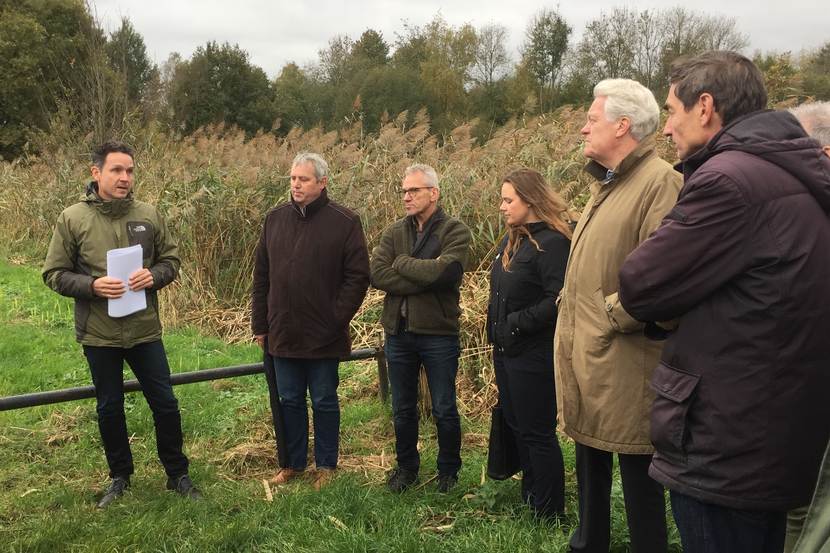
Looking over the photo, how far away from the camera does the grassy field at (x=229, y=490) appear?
3.62 metres

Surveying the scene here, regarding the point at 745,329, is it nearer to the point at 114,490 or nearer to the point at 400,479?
the point at 400,479

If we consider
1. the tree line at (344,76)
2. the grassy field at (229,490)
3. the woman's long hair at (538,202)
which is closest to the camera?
the grassy field at (229,490)

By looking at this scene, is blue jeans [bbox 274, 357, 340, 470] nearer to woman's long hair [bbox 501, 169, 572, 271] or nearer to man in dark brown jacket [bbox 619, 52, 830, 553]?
woman's long hair [bbox 501, 169, 572, 271]

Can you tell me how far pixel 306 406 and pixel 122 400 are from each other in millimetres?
1121

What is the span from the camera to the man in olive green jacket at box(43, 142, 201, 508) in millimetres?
4285

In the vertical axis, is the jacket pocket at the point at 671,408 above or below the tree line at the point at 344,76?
below

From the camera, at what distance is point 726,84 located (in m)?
2.27

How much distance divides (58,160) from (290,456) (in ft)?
36.1

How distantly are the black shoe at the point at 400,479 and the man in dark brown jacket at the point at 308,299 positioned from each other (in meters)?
0.42

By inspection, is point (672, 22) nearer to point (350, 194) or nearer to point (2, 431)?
point (350, 194)

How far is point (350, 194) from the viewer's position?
310 inches

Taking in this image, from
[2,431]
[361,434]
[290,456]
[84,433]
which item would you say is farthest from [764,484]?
[2,431]

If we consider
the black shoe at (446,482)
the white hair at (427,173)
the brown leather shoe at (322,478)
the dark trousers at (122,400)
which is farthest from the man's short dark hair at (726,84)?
the dark trousers at (122,400)

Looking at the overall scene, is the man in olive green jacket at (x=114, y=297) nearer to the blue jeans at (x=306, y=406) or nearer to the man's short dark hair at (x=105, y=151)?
the man's short dark hair at (x=105, y=151)
